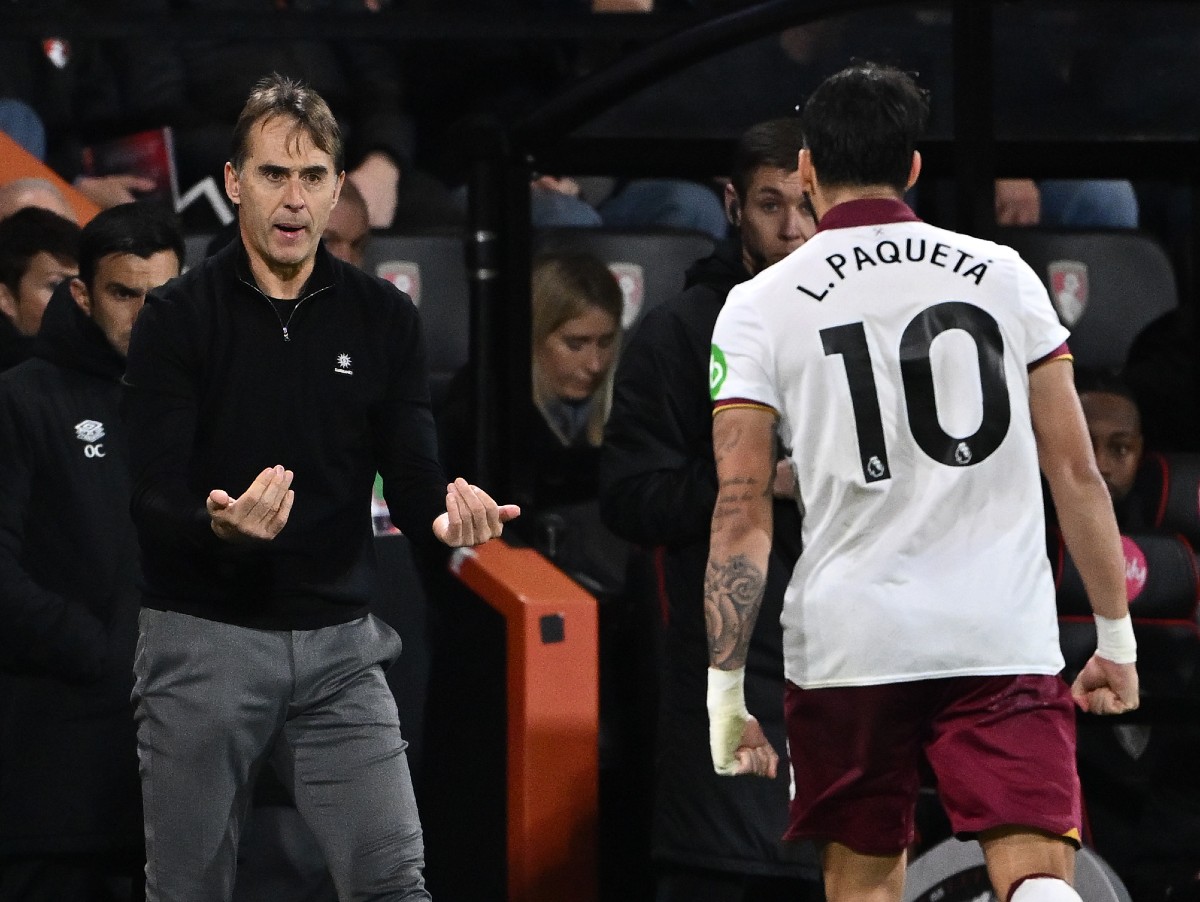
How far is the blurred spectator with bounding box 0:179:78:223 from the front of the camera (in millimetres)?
5111

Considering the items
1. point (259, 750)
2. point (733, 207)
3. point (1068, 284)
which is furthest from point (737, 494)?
point (1068, 284)

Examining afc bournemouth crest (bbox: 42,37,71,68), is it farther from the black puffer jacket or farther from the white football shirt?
the white football shirt

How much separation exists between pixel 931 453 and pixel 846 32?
2329 millimetres

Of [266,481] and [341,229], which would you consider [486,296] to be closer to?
[341,229]

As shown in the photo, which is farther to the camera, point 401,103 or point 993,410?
point 401,103

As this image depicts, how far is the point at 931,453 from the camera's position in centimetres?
299

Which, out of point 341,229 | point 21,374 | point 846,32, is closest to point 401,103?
point 341,229

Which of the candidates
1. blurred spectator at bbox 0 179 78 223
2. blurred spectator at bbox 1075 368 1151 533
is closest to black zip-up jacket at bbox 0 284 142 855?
blurred spectator at bbox 0 179 78 223

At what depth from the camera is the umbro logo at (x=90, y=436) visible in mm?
4047

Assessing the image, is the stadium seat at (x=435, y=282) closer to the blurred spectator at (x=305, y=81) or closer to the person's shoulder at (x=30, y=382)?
the blurred spectator at (x=305, y=81)

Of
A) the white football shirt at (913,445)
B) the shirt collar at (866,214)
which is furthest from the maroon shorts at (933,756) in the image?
the shirt collar at (866,214)

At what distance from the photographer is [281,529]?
10.1 ft

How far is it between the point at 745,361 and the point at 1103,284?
128 inches

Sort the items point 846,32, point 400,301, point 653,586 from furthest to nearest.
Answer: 1. point 846,32
2. point 653,586
3. point 400,301
